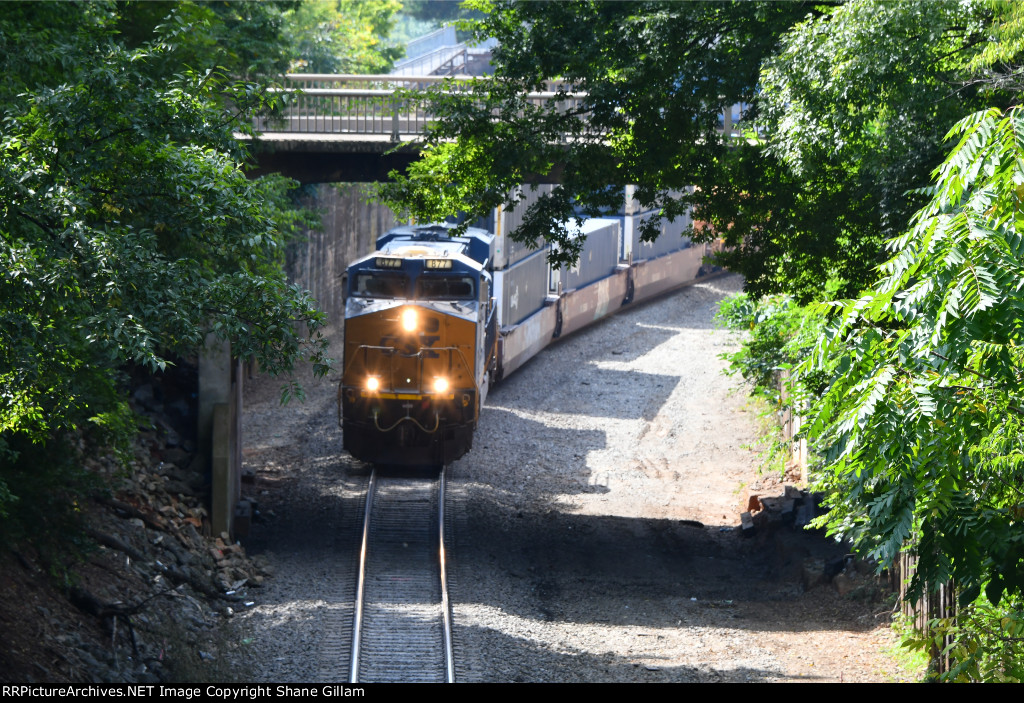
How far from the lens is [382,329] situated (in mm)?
19156

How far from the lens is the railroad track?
12609 mm

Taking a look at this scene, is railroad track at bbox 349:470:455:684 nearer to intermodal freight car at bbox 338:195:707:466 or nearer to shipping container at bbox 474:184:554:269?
intermodal freight car at bbox 338:195:707:466

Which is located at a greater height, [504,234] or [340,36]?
[340,36]

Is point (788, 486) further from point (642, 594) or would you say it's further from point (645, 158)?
point (645, 158)

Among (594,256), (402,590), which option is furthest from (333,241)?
(402,590)

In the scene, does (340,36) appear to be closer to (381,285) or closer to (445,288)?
(381,285)

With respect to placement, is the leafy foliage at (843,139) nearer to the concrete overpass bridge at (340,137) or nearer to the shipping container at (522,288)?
the concrete overpass bridge at (340,137)

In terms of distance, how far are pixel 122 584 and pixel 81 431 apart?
129 inches

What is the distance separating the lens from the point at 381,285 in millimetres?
19516

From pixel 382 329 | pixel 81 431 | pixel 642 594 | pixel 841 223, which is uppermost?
pixel 841 223

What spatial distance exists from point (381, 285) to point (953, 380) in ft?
46.3

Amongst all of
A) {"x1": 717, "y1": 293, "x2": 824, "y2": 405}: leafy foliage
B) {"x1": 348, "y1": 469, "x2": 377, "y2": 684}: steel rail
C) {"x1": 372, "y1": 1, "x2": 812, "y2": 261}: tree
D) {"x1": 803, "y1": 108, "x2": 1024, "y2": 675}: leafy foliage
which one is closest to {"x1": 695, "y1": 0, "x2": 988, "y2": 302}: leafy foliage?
{"x1": 372, "y1": 1, "x2": 812, "y2": 261}: tree

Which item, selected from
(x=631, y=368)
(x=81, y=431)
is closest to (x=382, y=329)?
(x=81, y=431)

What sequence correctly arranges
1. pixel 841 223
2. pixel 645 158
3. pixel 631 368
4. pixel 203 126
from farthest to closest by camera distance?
pixel 631 368
pixel 645 158
pixel 841 223
pixel 203 126
